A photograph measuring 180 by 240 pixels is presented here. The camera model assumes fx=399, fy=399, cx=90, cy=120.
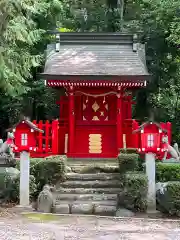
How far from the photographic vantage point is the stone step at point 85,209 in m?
9.63

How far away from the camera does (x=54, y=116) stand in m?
20.3

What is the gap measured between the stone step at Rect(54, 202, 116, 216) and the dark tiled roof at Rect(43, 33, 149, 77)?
5.19 m

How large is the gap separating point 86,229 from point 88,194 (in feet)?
9.04

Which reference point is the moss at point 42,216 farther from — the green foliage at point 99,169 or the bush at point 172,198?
the green foliage at point 99,169

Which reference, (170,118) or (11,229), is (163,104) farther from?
(11,229)

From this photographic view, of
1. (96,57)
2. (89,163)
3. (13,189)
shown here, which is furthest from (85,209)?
(96,57)

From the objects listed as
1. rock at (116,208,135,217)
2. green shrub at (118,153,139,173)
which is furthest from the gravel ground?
green shrub at (118,153,139,173)

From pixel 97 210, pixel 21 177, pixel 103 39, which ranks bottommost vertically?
pixel 97 210

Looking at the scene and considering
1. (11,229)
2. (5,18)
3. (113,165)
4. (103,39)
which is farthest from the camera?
(103,39)

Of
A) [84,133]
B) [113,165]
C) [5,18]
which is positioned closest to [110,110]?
[84,133]

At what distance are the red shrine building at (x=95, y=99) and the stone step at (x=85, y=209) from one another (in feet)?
14.1

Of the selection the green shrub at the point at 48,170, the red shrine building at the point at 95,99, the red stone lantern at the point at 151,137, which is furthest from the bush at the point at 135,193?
the red shrine building at the point at 95,99

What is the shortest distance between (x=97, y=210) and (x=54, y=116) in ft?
36.6

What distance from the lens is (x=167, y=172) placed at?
10641 millimetres
